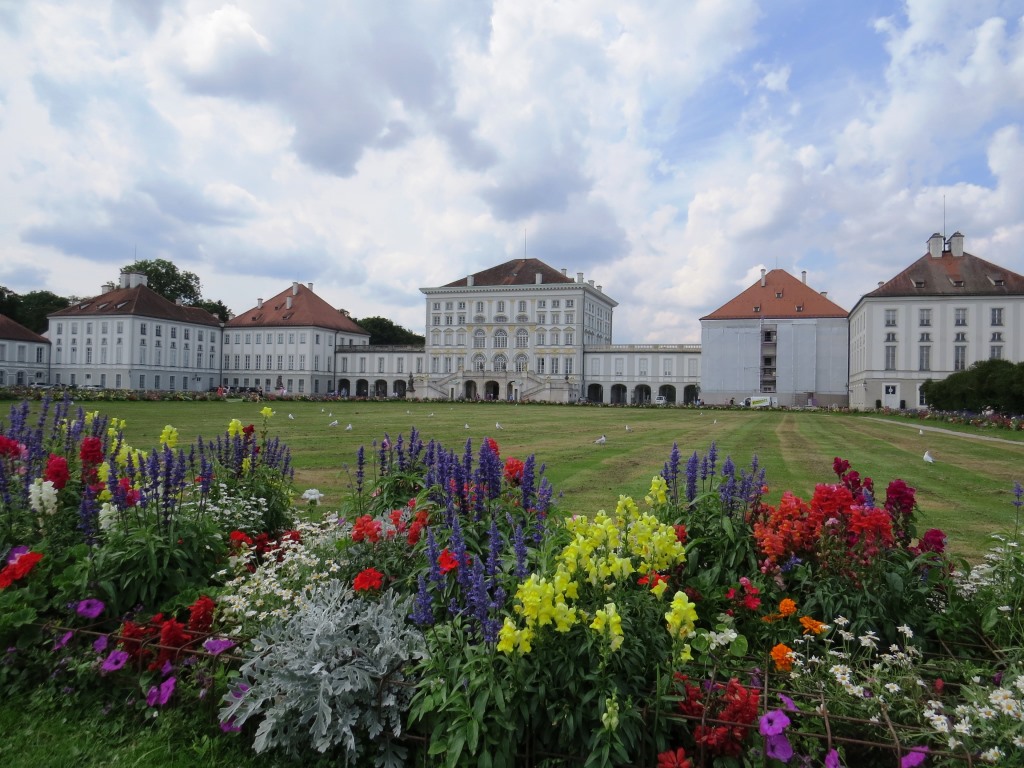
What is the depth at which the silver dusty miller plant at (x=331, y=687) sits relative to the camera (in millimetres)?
2816

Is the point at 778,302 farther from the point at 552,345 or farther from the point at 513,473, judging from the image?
the point at 513,473

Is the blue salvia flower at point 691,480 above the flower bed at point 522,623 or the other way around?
above

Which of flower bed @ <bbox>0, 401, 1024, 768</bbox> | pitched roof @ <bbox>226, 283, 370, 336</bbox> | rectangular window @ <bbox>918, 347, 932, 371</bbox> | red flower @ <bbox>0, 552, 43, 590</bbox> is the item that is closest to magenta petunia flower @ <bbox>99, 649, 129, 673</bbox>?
flower bed @ <bbox>0, 401, 1024, 768</bbox>

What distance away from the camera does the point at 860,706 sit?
9.23 ft

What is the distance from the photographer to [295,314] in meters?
79.9

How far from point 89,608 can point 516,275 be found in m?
75.8

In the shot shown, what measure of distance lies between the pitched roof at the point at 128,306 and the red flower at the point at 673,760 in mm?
78956

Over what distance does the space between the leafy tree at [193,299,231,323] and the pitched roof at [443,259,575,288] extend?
37.3 metres

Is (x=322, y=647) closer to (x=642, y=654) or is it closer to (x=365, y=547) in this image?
(x=365, y=547)

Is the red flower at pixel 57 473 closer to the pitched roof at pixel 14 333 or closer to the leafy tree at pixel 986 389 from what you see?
the leafy tree at pixel 986 389

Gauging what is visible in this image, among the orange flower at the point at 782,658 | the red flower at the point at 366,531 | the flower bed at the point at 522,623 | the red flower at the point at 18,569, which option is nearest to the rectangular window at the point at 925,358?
the flower bed at the point at 522,623

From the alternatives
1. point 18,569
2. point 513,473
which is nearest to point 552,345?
point 513,473

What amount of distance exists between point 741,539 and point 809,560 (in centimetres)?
41

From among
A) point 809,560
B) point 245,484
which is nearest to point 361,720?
point 809,560
